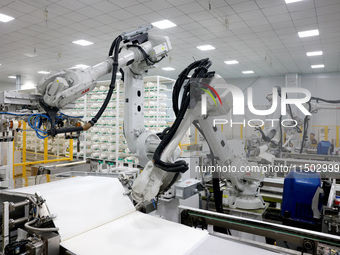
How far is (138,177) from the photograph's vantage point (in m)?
2.14

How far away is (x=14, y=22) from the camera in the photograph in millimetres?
7824

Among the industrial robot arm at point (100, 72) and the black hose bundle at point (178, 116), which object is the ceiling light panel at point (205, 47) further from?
the black hose bundle at point (178, 116)

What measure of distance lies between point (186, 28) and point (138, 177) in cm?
692

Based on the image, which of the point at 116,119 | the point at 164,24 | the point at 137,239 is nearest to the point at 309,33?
the point at 164,24

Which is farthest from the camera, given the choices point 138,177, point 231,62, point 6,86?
point 6,86

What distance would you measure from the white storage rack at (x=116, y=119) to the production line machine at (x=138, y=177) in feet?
12.6

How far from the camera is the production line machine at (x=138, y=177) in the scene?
168 centimetres

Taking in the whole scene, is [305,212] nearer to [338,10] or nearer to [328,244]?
[328,244]

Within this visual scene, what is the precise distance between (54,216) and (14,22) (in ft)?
26.6

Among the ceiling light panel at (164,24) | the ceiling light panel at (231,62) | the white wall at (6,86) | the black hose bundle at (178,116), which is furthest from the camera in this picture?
the white wall at (6,86)

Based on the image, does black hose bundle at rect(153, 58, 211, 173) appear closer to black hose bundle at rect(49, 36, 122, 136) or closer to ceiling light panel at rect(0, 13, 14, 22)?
black hose bundle at rect(49, 36, 122, 136)

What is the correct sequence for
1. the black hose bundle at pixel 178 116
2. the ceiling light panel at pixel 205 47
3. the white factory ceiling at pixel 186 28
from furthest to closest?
the ceiling light panel at pixel 205 47 < the white factory ceiling at pixel 186 28 < the black hose bundle at pixel 178 116

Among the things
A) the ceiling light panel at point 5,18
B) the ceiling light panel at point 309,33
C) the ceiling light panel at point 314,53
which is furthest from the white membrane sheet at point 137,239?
the ceiling light panel at point 314,53

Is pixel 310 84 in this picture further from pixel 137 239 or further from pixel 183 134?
pixel 137 239
